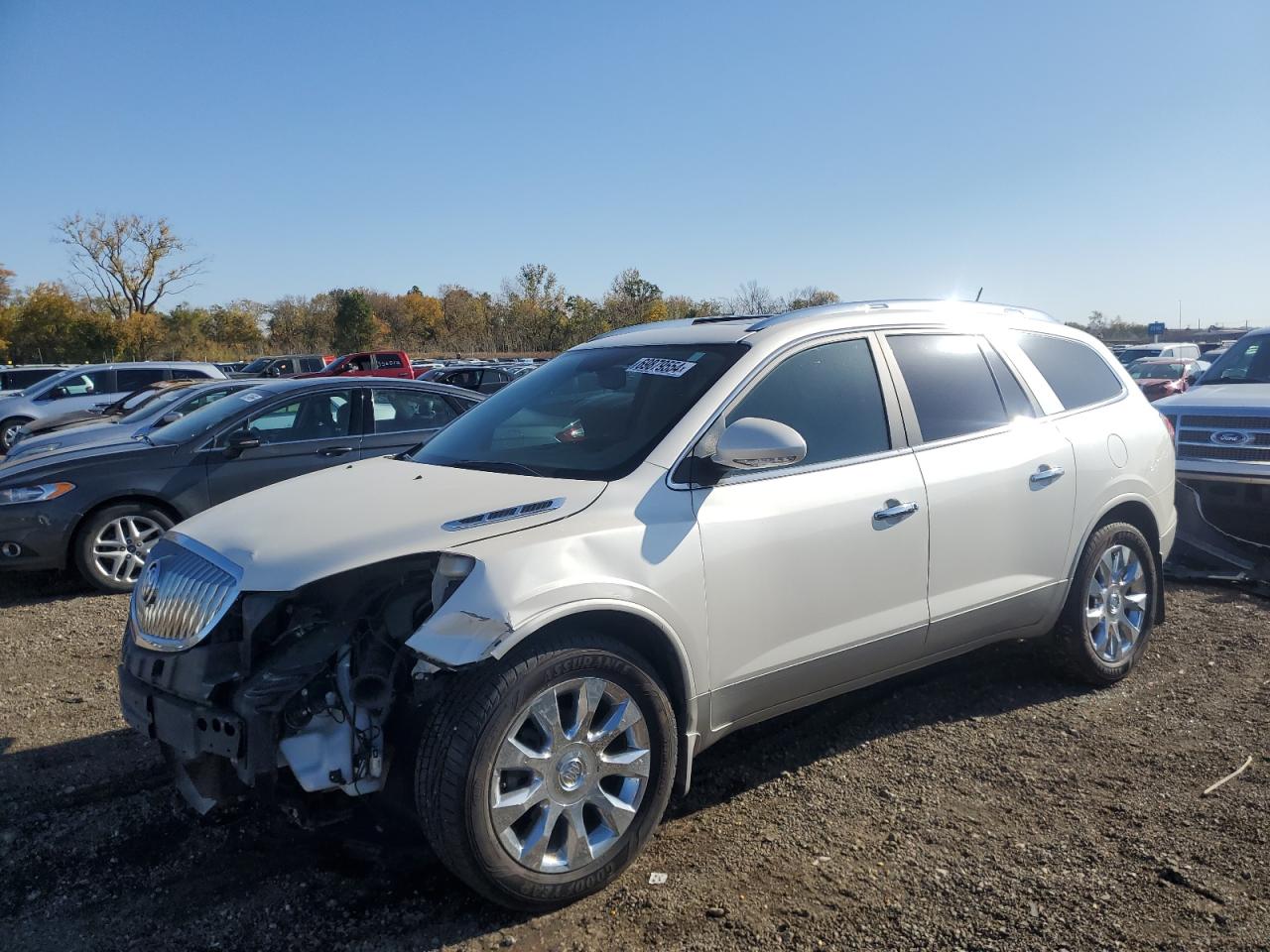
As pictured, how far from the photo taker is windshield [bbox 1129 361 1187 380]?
901 inches

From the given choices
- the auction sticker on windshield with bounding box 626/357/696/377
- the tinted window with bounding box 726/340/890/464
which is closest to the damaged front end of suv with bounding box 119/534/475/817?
the auction sticker on windshield with bounding box 626/357/696/377

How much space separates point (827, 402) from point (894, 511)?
19.8 inches

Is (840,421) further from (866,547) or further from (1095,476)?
(1095,476)

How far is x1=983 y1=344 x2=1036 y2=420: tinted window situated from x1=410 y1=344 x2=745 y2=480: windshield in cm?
147

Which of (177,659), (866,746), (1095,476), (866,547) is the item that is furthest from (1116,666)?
(177,659)

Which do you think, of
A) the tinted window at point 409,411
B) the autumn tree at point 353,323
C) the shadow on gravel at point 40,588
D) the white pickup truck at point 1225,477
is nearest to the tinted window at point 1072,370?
the white pickup truck at point 1225,477

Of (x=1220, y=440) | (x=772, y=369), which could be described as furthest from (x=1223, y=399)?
(x=772, y=369)

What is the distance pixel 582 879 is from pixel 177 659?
144 cm

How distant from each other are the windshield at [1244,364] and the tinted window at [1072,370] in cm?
385

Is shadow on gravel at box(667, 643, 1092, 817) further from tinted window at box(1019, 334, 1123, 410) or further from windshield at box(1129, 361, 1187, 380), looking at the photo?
windshield at box(1129, 361, 1187, 380)

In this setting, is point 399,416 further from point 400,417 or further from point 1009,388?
point 1009,388

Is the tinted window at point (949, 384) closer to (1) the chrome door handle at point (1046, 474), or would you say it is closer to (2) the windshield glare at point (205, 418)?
(1) the chrome door handle at point (1046, 474)

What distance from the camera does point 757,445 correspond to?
122 inches

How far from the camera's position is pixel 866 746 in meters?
3.96
